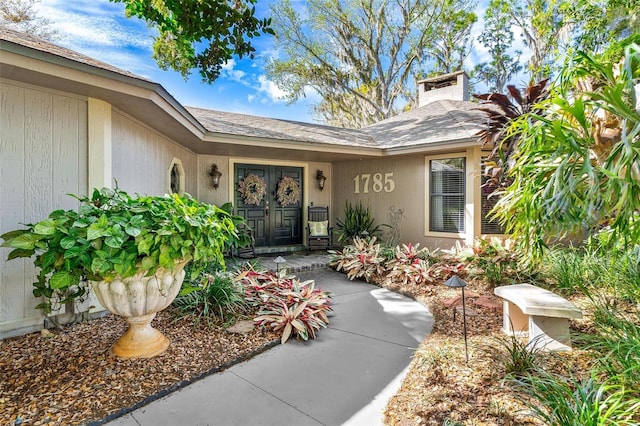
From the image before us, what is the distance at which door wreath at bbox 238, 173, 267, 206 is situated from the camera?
25.0ft

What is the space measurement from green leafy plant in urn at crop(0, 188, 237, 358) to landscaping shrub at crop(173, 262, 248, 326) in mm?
590

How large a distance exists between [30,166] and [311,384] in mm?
3141

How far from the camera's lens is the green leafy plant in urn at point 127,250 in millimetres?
2328

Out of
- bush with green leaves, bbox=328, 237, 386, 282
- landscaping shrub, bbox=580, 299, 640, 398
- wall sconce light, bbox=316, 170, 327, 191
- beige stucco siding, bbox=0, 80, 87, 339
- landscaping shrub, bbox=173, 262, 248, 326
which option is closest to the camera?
landscaping shrub, bbox=580, 299, 640, 398

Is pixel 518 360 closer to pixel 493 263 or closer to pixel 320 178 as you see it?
pixel 493 263

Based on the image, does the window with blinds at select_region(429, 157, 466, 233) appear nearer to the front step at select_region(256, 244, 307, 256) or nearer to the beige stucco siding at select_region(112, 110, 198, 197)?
the front step at select_region(256, 244, 307, 256)

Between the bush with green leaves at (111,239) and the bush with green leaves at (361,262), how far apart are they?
3.38 meters

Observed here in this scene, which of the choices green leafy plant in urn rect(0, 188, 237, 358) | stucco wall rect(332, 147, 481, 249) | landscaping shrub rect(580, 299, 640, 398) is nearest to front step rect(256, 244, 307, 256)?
stucco wall rect(332, 147, 481, 249)

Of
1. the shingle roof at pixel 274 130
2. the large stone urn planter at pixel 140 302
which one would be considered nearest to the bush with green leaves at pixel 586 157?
the large stone urn planter at pixel 140 302

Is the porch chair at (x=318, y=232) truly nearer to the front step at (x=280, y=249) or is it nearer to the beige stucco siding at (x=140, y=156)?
the front step at (x=280, y=249)

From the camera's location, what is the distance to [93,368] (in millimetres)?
2518

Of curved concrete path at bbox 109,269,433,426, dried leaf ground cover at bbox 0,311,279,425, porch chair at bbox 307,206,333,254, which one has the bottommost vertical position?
curved concrete path at bbox 109,269,433,426

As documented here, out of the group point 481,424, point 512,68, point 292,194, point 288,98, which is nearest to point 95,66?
point 481,424

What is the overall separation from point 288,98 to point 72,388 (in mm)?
16542
